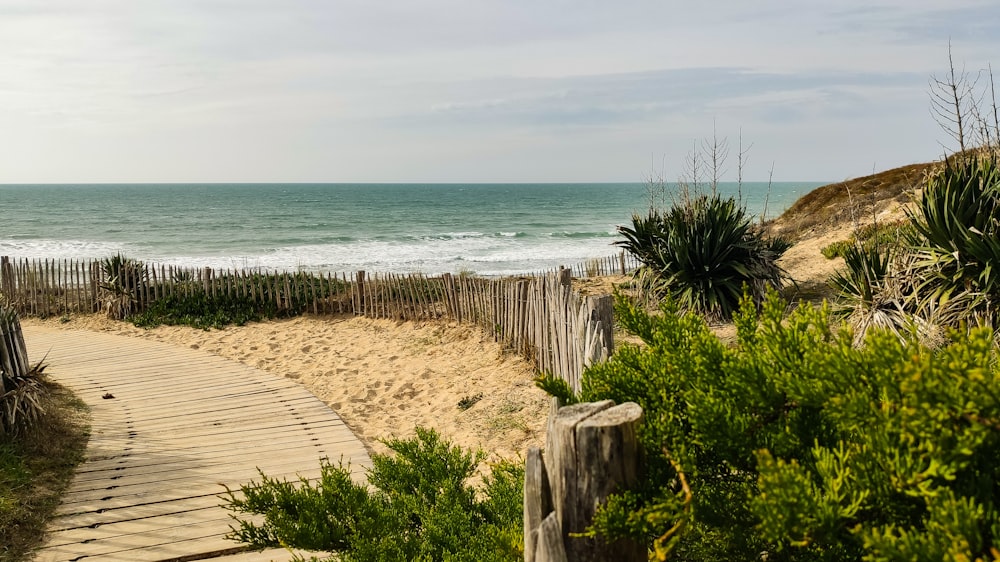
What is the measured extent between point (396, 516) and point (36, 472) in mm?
3654

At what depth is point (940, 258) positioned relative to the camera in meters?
6.18

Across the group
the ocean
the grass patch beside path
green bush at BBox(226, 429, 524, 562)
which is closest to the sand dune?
green bush at BBox(226, 429, 524, 562)

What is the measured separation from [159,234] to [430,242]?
1605 centimetres

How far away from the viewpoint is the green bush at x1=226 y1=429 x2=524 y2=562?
Answer: 2.43m

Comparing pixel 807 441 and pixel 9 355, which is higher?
pixel 807 441

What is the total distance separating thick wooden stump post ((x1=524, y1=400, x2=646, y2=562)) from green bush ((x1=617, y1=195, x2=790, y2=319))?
7.12 meters

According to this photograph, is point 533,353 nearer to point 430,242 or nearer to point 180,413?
point 180,413

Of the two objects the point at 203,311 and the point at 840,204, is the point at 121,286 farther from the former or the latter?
the point at 840,204

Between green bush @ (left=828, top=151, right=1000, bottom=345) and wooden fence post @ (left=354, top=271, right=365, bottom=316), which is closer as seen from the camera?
green bush @ (left=828, top=151, right=1000, bottom=345)

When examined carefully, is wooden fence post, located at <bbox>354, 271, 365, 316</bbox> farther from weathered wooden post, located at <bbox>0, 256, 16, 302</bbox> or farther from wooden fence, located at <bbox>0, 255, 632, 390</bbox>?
weathered wooden post, located at <bbox>0, 256, 16, 302</bbox>

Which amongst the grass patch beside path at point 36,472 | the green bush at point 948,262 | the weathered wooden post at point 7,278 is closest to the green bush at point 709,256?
the green bush at point 948,262

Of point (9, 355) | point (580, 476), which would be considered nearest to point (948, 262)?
point (580, 476)

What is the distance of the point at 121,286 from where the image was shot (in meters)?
12.1

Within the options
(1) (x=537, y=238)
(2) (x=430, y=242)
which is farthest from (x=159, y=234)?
(1) (x=537, y=238)
